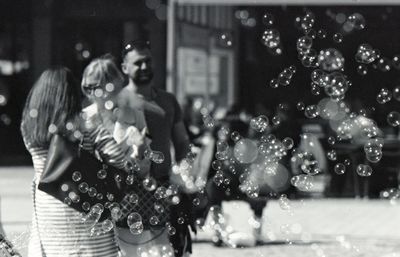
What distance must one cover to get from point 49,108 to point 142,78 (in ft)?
2.82

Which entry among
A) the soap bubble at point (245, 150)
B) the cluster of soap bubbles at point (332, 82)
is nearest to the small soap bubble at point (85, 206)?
the cluster of soap bubbles at point (332, 82)

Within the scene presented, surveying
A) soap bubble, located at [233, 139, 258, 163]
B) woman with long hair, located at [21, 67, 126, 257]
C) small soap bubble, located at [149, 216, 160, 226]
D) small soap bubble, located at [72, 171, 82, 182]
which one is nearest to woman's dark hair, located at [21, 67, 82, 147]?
woman with long hair, located at [21, 67, 126, 257]

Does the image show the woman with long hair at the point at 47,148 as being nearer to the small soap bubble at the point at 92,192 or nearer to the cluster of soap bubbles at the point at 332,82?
the small soap bubble at the point at 92,192

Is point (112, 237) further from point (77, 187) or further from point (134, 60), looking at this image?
point (134, 60)

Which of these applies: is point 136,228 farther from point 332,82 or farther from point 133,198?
point 332,82

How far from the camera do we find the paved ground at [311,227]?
7520mm

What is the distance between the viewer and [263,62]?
505 inches

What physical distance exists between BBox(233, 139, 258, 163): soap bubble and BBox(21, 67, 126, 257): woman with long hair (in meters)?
3.83

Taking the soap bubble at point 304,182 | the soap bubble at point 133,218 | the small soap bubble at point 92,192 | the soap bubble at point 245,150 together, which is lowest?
the soap bubble at point 245,150

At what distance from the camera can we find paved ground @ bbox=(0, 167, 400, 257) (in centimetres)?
752

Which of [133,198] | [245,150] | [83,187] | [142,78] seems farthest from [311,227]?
[83,187]

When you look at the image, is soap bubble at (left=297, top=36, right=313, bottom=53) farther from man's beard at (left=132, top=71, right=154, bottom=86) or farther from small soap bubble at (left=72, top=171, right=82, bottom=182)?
small soap bubble at (left=72, top=171, right=82, bottom=182)

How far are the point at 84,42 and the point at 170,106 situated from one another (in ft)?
33.1

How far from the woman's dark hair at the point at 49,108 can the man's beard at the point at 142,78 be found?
0.72 metres
